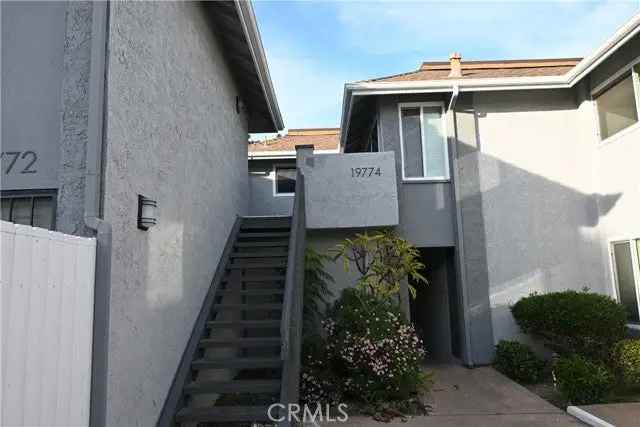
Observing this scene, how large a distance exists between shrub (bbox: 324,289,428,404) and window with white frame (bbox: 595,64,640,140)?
556 cm

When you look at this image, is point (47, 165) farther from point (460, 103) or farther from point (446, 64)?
point (446, 64)

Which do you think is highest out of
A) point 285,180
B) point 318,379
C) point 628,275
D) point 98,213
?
point 285,180

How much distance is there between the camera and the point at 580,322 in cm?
727

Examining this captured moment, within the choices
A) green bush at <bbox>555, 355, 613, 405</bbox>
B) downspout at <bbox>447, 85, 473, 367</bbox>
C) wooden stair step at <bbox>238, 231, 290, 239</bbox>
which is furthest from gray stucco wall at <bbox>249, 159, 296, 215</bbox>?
green bush at <bbox>555, 355, 613, 405</bbox>

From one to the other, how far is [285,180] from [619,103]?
8.23 metres

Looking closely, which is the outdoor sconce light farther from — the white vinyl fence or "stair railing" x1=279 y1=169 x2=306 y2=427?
"stair railing" x1=279 y1=169 x2=306 y2=427

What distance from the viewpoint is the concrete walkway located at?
5.54 meters

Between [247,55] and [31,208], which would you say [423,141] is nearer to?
[247,55]

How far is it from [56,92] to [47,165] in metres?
0.60

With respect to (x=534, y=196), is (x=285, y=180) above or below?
above

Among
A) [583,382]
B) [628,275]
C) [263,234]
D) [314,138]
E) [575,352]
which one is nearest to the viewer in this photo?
[583,382]

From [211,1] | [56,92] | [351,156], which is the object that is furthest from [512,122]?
[56,92]

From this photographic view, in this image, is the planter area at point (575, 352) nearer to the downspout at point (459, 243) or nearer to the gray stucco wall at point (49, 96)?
the downspout at point (459, 243)

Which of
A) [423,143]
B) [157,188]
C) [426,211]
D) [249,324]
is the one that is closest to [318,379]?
[249,324]
